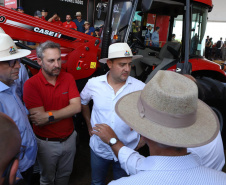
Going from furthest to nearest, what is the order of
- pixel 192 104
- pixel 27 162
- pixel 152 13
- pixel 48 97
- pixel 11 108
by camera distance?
1. pixel 152 13
2. pixel 48 97
3. pixel 27 162
4. pixel 11 108
5. pixel 192 104

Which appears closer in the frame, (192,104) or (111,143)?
(192,104)

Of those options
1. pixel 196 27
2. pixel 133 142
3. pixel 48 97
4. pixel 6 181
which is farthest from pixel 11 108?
pixel 196 27

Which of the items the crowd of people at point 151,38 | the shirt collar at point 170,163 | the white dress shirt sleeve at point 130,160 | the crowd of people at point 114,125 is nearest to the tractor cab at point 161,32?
the crowd of people at point 151,38

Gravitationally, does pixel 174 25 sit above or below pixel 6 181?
above

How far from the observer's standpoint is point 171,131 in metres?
0.94

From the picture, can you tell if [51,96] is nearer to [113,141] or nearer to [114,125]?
[114,125]

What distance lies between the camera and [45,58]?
1999 mm

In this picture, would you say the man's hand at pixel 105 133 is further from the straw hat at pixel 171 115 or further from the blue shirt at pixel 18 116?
the blue shirt at pixel 18 116

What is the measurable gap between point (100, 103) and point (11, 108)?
30.4 inches

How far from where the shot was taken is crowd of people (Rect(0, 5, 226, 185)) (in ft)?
2.72

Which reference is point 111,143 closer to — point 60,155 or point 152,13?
point 60,155

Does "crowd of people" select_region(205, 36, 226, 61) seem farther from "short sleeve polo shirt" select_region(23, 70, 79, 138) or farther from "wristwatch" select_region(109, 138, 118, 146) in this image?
"wristwatch" select_region(109, 138, 118, 146)

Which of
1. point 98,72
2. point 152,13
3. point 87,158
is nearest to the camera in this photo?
point 87,158

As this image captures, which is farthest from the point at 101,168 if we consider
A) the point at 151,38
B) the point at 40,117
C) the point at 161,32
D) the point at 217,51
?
the point at 217,51
